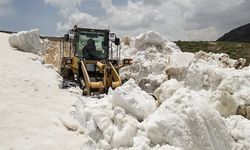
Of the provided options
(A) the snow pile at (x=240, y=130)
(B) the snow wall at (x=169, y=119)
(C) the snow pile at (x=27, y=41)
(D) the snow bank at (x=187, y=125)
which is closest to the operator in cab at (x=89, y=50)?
(C) the snow pile at (x=27, y=41)

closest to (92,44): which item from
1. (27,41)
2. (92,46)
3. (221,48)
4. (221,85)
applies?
(92,46)

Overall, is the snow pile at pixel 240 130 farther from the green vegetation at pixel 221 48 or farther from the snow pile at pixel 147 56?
the green vegetation at pixel 221 48

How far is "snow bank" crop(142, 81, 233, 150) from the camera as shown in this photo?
7230 mm

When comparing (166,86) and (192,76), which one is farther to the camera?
(192,76)

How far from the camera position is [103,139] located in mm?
7410

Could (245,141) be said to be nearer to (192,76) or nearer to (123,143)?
(123,143)

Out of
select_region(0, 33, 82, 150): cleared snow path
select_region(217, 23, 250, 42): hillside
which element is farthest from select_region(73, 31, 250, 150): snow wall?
select_region(217, 23, 250, 42): hillside

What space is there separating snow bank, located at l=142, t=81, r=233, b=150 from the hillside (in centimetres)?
8765

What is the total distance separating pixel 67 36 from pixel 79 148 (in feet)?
29.2

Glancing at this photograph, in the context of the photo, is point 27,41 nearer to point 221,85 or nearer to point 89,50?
Result: point 89,50

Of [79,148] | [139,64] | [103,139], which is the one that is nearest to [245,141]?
[103,139]

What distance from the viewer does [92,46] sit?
15305 mm

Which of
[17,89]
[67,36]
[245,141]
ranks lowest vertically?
[245,141]

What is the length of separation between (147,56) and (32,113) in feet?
38.7
